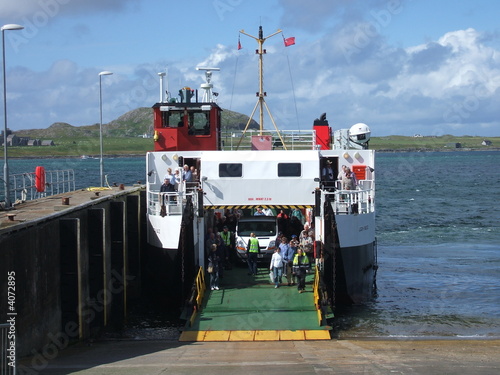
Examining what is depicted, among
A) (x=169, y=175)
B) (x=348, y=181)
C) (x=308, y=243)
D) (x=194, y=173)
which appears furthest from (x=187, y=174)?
(x=348, y=181)

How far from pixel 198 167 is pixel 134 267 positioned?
14.9 ft

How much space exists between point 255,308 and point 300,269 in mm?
1928

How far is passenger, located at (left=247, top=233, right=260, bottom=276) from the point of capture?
23719 mm

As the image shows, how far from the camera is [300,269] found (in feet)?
72.9

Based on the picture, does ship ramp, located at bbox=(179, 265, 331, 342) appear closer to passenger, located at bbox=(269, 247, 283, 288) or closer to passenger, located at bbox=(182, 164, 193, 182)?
passenger, located at bbox=(269, 247, 283, 288)

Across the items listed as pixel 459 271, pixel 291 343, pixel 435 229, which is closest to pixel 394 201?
pixel 435 229

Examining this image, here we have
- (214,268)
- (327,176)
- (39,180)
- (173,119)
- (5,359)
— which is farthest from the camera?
(173,119)

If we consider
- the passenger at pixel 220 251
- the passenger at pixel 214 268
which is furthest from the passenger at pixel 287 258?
the passenger at pixel 214 268

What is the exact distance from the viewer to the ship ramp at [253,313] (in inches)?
792

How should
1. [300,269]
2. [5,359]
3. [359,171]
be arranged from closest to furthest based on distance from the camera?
[5,359] → [300,269] → [359,171]

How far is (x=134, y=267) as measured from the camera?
88.8 ft

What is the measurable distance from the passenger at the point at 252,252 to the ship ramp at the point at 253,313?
49cm

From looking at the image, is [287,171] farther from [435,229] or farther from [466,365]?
[435,229]

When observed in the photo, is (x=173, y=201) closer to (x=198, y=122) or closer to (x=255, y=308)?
(x=198, y=122)
